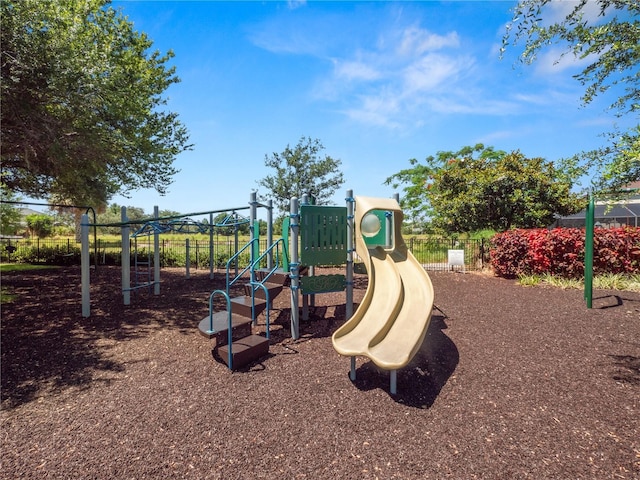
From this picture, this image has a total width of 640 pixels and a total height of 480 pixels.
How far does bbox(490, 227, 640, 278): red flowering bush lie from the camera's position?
30.6 ft

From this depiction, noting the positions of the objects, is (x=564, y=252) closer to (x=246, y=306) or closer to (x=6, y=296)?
(x=246, y=306)

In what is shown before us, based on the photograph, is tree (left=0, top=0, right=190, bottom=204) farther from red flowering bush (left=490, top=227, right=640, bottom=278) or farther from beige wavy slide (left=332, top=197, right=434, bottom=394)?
red flowering bush (left=490, top=227, right=640, bottom=278)

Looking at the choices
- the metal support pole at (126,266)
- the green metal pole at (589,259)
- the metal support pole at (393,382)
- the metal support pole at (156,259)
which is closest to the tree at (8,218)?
the metal support pole at (156,259)

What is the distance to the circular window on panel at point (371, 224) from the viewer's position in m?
6.04

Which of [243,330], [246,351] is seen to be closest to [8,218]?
[243,330]

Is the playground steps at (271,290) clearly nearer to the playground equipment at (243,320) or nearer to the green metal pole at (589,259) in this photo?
the playground equipment at (243,320)

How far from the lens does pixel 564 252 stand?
32.1 ft

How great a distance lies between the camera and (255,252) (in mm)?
6336

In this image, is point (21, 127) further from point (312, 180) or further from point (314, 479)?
point (312, 180)

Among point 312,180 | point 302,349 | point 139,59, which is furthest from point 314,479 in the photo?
point 312,180

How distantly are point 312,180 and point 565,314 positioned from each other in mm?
11830

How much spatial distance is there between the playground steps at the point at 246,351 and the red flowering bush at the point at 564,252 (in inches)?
352

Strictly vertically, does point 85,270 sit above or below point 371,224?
below

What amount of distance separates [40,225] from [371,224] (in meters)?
37.6
